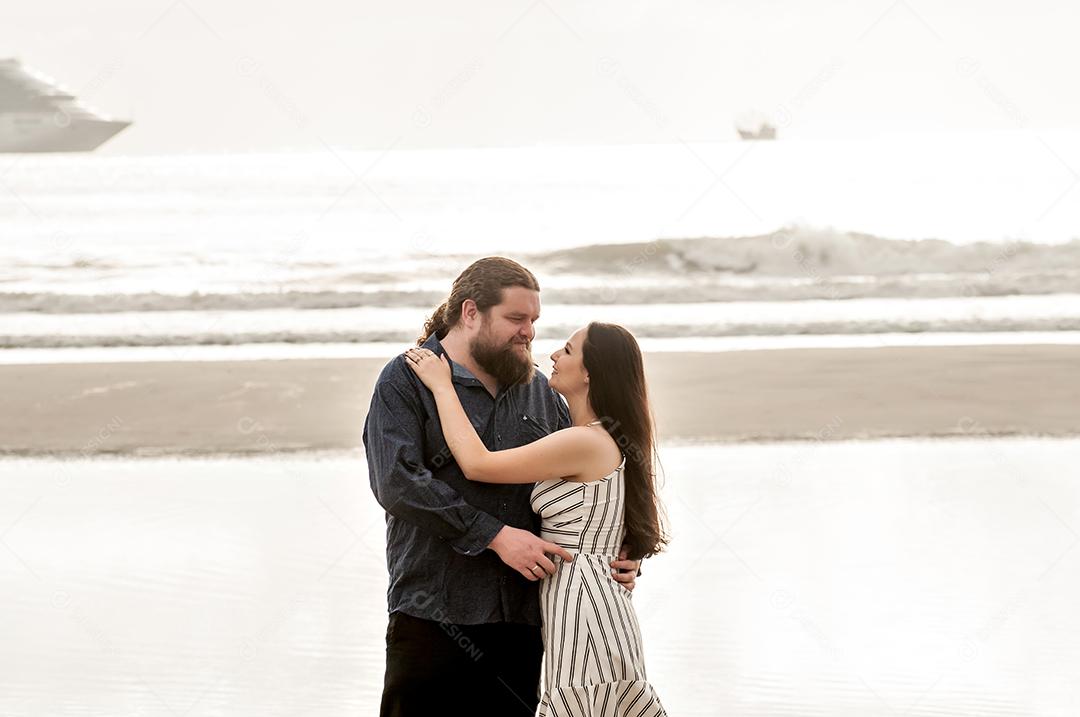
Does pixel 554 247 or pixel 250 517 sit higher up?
pixel 250 517

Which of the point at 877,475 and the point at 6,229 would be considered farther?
the point at 6,229

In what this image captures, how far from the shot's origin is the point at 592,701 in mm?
2873

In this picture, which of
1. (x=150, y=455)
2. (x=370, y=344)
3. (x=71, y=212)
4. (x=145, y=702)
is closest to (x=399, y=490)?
(x=145, y=702)

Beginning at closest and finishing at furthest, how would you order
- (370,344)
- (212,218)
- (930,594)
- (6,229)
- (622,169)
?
(930,594)
(370,344)
(6,229)
(212,218)
(622,169)

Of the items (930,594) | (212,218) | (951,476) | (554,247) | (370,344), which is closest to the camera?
(930,594)

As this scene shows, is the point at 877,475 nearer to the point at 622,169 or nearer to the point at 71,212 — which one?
the point at 71,212

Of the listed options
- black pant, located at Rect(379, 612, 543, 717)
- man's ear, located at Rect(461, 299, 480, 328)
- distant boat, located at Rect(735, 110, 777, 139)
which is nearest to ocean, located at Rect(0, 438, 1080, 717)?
black pant, located at Rect(379, 612, 543, 717)

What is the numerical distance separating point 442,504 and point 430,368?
0.35 m

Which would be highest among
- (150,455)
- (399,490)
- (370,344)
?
(399,490)

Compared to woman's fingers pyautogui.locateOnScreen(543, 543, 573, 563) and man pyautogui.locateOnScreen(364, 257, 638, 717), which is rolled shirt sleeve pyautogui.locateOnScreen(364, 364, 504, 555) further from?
woman's fingers pyautogui.locateOnScreen(543, 543, 573, 563)

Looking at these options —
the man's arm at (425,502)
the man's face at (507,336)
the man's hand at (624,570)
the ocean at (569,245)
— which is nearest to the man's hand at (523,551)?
the man's arm at (425,502)

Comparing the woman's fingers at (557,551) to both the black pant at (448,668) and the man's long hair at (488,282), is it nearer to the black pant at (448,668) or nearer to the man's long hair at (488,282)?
the black pant at (448,668)

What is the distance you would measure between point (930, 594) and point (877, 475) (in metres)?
2.16

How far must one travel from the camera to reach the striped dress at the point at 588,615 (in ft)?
9.39
